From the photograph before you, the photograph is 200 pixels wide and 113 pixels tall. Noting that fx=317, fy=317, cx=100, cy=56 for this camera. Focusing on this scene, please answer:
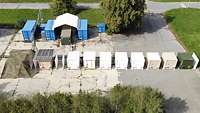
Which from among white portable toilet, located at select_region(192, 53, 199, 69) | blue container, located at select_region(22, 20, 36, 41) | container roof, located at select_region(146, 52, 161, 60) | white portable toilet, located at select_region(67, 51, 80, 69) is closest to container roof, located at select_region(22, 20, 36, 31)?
blue container, located at select_region(22, 20, 36, 41)

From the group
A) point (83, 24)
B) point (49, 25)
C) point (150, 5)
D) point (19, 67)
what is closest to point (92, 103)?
point (19, 67)

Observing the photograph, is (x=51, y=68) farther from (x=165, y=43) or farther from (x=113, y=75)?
(x=165, y=43)

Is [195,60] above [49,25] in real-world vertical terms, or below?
below

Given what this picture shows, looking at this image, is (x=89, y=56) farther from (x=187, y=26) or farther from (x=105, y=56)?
(x=187, y=26)

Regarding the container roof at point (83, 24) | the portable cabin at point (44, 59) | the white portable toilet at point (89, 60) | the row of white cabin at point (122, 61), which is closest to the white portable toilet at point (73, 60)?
the row of white cabin at point (122, 61)

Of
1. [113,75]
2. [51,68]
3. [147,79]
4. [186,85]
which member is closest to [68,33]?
[51,68]

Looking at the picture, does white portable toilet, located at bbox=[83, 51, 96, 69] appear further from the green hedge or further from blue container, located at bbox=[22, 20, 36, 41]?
blue container, located at bbox=[22, 20, 36, 41]

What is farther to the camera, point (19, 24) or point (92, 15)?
point (92, 15)
